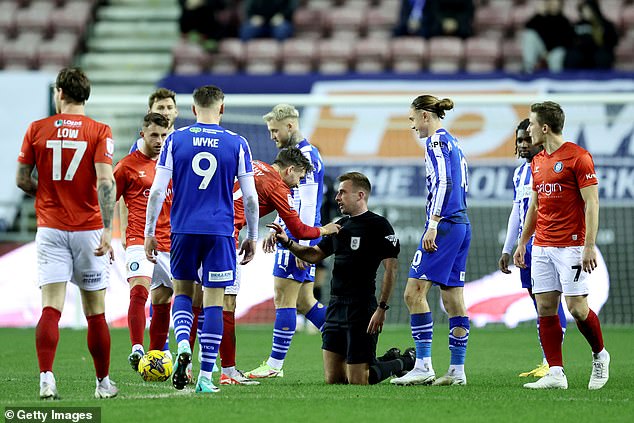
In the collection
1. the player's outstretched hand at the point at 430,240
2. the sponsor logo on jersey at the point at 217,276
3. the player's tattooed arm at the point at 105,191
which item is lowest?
the sponsor logo on jersey at the point at 217,276

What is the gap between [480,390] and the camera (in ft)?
28.2

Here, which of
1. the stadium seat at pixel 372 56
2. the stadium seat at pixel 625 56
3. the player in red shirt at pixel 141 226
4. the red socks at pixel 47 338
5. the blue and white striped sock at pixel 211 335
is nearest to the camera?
the red socks at pixel 47 338

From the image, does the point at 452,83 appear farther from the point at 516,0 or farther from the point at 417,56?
the point at 516,0

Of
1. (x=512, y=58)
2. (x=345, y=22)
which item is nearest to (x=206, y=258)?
(x=512, y=58)

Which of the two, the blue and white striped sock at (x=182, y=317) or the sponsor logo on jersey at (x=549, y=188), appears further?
the sponsor logo on jersey at (x=549, y=188)

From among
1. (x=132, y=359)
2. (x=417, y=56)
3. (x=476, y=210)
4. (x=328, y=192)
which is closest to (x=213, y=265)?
(x=132, y=359)

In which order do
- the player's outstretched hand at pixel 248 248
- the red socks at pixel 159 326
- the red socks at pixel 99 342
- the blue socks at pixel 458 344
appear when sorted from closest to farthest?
the red socks at pixel 99 342, the player's outstretched hand at pixel 248 248, the blue socks at pixel 458 344, the red socks at pixel 159 326

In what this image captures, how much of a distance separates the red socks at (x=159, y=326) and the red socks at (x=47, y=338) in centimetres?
181

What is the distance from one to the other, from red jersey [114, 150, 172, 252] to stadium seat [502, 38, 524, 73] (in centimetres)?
1041

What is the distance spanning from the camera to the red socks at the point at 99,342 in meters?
7.68

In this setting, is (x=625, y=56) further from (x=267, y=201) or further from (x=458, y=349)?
(x=267, y=201)

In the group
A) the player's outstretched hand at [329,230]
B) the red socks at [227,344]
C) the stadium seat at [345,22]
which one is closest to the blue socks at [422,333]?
the player's outstretched hand at [329,230]

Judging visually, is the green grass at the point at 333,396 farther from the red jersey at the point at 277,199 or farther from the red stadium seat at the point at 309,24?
the red stadium seat at the point at 309,24

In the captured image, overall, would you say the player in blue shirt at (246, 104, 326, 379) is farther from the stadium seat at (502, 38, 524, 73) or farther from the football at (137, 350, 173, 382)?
the stadium seat at (502, 38, 524, 73)
